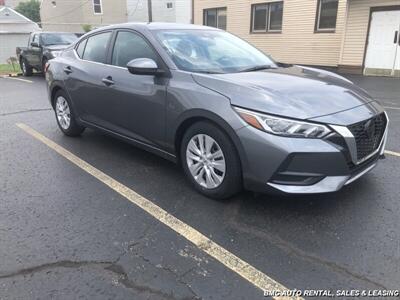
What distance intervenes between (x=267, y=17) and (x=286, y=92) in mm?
15758

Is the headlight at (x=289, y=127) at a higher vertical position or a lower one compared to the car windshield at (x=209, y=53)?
lower

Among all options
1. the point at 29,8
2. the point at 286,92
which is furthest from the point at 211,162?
the point at 29,8

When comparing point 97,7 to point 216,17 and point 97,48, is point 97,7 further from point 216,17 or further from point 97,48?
point 97,48

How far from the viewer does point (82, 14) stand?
35.4 meters

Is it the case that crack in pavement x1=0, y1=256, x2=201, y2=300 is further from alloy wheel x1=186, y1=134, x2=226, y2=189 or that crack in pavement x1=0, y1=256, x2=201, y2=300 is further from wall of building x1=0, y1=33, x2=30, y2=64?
wall of building x1=0, y1=33, x2=30, y2=64

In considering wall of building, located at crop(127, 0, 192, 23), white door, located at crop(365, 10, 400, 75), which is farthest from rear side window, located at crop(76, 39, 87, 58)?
wall of building, located at crop(127, 0, 192, 23)

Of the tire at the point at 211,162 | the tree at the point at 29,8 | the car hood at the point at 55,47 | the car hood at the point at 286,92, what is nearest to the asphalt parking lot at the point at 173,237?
the tire at the point at 211,162

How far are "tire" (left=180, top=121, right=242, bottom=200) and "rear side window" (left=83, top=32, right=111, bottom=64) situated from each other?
1893 millimetres

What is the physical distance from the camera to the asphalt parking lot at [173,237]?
2.64 metres

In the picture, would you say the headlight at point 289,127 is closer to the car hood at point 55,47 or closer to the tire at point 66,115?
the tire at point 66,115

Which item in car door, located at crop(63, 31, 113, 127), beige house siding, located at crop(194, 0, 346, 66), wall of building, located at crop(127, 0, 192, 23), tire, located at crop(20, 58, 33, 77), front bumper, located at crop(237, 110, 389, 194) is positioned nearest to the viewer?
front bumper, located at crop(237, 110, 389, 194)

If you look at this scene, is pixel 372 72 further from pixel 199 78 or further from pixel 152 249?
pixel 152 249

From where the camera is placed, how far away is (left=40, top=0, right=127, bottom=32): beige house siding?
116 feet

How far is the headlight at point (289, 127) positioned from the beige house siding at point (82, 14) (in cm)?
3523
